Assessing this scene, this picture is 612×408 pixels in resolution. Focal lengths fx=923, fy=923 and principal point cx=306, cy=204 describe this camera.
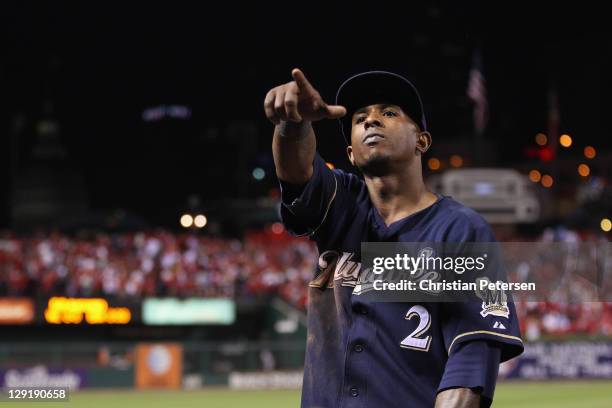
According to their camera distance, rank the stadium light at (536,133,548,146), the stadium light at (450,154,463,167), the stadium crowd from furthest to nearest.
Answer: the stadium light at (536,133,548,146), the stadium light at (450,154,463,167), the stadium crowd

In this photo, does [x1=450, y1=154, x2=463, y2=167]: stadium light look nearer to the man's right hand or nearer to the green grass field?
the green grass field

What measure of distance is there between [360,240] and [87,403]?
1781cm

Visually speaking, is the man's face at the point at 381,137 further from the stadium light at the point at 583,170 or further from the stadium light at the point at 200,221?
the stadium light at the point at 583,170

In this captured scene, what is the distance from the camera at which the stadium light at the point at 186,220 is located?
1310 inches

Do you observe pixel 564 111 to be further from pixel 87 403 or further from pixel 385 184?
pixel 385 184

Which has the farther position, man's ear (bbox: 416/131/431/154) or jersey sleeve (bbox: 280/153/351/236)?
man's ear (bbox: 416/131/431/154)

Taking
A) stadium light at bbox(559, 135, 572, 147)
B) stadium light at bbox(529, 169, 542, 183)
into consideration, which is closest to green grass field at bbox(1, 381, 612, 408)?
stadium light at bbox(559, 135, 572, 147)

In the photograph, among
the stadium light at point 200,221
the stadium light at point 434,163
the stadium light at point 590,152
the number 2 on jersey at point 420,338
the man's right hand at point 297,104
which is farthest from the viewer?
the stadium light at point 590,152

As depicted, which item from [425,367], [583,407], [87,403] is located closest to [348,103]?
[425,367]

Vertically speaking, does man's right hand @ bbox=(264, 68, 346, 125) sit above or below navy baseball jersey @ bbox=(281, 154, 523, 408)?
above

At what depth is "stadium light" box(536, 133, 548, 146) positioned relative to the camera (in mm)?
49188

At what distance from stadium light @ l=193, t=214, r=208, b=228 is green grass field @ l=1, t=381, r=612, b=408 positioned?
8.36 m

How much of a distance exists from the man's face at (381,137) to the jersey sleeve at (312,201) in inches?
4.8

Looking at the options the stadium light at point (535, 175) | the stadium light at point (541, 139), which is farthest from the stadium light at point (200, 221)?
the stadium light at point (541, 139)
